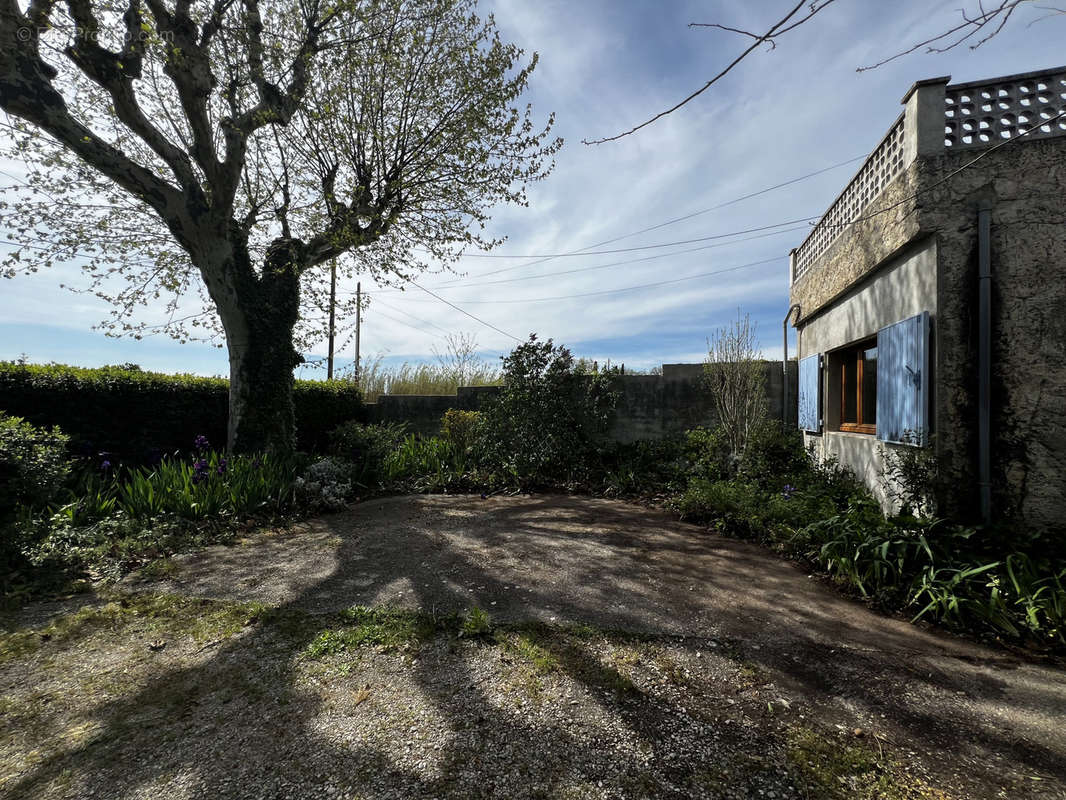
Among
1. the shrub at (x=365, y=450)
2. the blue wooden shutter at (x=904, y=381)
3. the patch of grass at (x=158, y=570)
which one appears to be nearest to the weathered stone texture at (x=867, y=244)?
the blue wooden shutter at (x=904, y=381)

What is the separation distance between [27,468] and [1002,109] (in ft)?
26.0

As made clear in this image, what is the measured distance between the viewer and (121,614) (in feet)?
8.93

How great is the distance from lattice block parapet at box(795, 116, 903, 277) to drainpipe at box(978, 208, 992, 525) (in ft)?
3.27

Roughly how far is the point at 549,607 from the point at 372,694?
43.9 inches

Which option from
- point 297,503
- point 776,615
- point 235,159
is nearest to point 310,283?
point 235,159

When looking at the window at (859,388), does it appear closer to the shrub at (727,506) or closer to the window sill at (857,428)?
the window sill at (857,428)

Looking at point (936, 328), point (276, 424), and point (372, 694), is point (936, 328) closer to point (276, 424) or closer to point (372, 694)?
point (372, 694)

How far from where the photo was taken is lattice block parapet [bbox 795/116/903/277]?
4230 millimetres

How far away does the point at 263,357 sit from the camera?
619 centimetres

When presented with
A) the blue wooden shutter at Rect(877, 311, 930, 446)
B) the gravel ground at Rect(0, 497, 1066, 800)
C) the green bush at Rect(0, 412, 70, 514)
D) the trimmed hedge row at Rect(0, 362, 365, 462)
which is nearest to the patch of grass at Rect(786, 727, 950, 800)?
the gravel ground at Rect(0, 497, 1066, 800)

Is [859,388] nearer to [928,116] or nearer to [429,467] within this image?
[928,116]

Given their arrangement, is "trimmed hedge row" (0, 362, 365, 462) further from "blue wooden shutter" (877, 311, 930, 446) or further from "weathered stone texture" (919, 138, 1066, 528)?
"weathered stone texture" (919, 138, 1066, 528)

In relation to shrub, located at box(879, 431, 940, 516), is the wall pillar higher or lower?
higher

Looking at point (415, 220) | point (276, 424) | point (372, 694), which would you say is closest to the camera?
point (372, 694)
